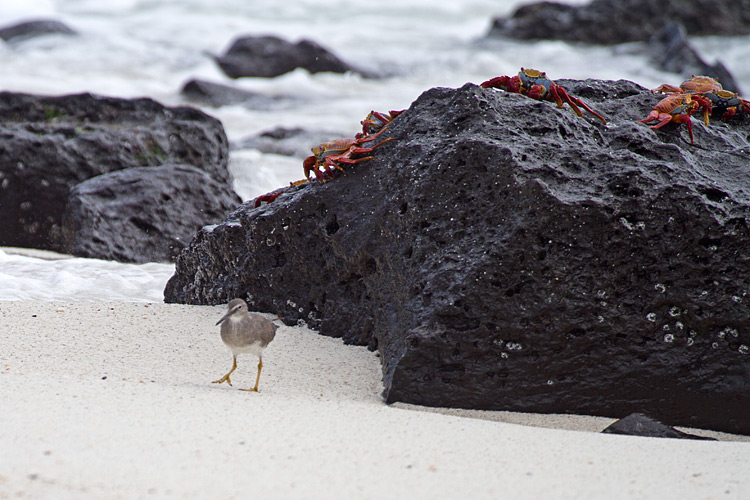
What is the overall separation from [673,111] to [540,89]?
0.72m


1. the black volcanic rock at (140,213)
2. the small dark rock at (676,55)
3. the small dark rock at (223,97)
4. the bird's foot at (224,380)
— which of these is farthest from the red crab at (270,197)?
the small dark rock at (676,55)

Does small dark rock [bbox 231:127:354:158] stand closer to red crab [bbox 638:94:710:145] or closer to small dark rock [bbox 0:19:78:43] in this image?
red crab [bbox 638:94:710:145]

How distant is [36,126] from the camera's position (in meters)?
8.08

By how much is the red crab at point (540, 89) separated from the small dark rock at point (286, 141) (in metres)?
7.37

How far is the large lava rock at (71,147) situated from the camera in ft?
24.5

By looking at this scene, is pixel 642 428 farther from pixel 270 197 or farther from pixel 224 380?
pixel 270 197

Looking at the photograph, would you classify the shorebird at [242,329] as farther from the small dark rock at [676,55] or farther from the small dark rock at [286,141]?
the small dark rock at [676,55]

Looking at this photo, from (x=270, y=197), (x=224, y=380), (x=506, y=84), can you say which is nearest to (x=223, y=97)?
(x=270, y=197)

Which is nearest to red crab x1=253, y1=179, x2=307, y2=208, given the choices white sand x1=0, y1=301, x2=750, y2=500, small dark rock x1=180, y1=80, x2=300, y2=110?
white sand x1=0, y1=301, x2=750, y2=500

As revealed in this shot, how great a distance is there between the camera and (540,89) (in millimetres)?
4039

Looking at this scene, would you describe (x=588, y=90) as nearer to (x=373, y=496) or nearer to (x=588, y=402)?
(x=588, y=402)

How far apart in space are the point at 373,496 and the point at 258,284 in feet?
7.53

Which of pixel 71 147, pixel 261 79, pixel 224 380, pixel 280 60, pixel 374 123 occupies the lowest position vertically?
pixel 224 380

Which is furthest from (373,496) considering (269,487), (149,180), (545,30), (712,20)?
(712,20)
